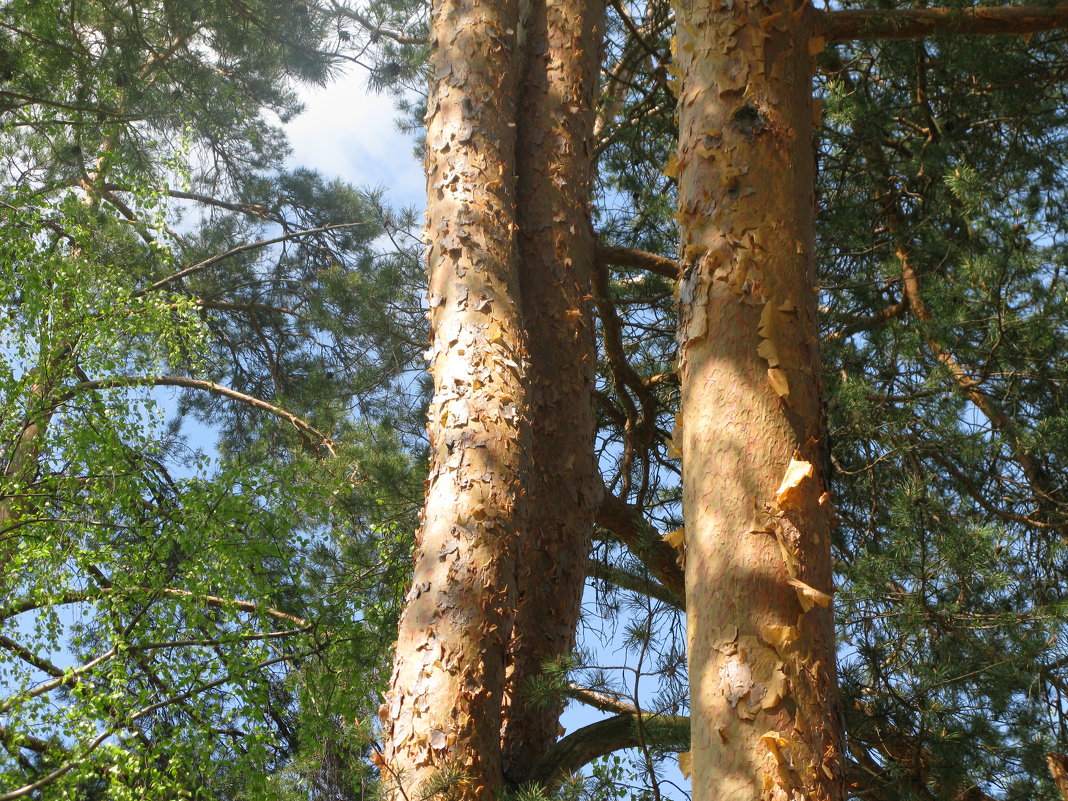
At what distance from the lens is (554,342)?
260 centimetres

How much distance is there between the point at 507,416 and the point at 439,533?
1.06 feet

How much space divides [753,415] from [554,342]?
108 cm

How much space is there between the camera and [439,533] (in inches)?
82.7

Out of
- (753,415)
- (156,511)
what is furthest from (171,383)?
(753,415)

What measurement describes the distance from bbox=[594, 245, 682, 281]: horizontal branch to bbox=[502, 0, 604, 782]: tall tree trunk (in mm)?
271

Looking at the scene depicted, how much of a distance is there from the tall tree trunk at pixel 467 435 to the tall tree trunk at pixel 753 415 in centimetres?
60

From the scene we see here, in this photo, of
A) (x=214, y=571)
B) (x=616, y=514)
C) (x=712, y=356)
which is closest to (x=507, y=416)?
(x=712, y=356)

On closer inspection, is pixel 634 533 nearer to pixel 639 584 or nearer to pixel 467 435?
pixel 639 584

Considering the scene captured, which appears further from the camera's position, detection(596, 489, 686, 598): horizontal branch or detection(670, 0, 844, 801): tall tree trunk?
detection(596, 489, 686, 598): horizontal branch

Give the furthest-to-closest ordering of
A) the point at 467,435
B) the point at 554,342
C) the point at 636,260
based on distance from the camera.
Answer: the point at 636,260 < the point at 554,342 < the point at 467,435

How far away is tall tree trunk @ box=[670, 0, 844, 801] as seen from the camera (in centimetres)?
142

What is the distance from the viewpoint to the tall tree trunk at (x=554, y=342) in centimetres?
230

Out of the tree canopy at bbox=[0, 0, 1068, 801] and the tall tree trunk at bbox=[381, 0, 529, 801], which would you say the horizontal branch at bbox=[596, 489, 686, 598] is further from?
the tall tree trunk at bbox=[381, 0, 529, 801]

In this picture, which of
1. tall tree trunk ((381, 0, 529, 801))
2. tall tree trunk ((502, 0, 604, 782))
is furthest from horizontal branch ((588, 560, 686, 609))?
tall tree trunk ((381, 0, 529, 801))
